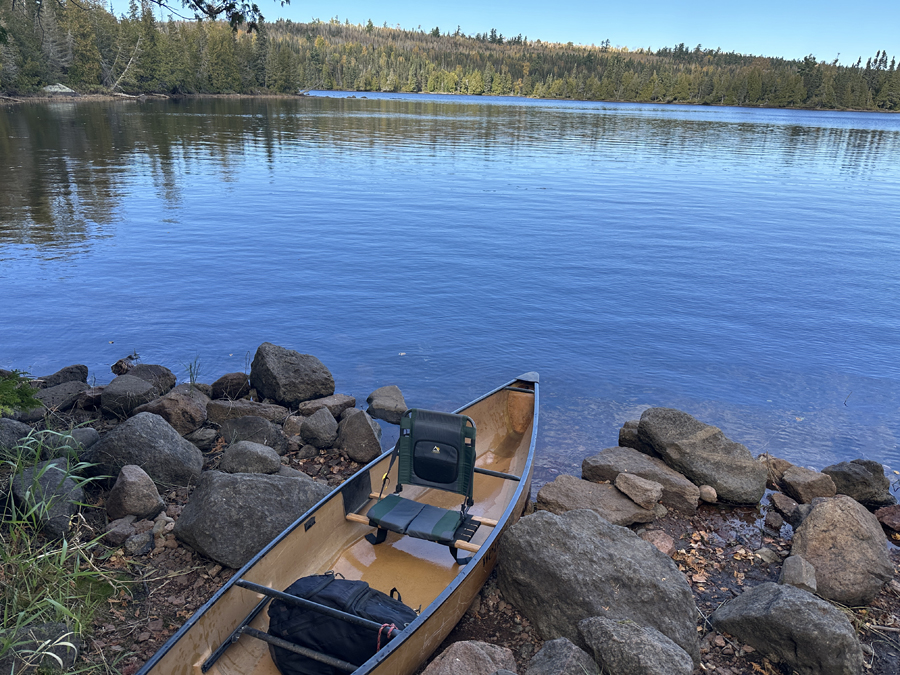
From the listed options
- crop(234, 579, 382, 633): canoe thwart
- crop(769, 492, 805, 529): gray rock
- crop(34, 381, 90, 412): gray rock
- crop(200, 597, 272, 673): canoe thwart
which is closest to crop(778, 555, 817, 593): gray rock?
crop(769, 492, 805, 529): gray rock

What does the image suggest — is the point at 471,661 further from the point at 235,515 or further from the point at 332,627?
the point at 235,515

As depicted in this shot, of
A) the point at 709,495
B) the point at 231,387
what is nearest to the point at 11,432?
the point at 231,387

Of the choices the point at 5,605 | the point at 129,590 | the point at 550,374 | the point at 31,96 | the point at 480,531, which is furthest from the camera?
the point at 31,96

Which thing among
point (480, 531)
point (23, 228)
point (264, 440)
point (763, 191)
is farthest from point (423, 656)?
point (763, 191)

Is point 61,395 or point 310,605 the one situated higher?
point 310,605

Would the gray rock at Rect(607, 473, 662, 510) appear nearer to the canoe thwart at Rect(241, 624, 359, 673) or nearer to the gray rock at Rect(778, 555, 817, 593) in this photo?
the gray rock at Rect(778, 555, 817, 593)

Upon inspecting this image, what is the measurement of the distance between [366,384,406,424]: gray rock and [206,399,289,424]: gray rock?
4.88 ft

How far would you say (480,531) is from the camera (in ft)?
22.5

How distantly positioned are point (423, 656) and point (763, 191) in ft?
114

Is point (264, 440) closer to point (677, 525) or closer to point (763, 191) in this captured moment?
point (677, 525)

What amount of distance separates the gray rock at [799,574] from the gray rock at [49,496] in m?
7.05

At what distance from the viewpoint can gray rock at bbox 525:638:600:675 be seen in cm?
450

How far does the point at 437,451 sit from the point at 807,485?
494 centimetres

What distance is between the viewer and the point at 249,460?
7.70 meters
